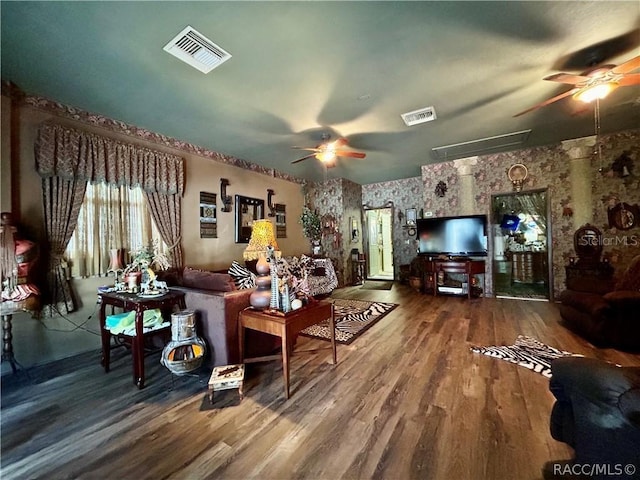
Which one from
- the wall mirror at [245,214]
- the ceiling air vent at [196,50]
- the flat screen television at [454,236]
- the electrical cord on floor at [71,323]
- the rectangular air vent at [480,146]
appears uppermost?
the ceiling air vent at [196,50]

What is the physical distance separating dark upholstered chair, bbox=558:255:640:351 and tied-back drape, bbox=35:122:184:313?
17.7 feet

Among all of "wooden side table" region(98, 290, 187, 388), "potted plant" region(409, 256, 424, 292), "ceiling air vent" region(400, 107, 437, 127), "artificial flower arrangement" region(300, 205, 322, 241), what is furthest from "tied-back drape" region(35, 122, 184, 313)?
"potted plant" region(409, 256, 424, 292)

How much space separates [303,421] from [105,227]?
3175 mm

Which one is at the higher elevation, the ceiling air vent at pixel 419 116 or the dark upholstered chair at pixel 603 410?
the ceiling air vent at pixel 419 116

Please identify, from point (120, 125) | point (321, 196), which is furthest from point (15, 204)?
point (321, 196)

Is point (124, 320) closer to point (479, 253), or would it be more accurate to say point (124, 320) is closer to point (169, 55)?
point (169, 55)

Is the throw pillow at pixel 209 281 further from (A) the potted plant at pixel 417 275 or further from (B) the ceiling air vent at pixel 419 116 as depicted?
(A) the potted plant at pixel 417 275

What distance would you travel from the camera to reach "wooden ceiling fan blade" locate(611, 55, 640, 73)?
6.45 feet

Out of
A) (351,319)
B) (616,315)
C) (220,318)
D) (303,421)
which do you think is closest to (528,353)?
(616,315)

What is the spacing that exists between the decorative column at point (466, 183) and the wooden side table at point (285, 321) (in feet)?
13.9

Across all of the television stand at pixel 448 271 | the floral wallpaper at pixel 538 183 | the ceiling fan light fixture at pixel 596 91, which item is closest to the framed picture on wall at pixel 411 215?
the floral wallpaper at pixel 538 183

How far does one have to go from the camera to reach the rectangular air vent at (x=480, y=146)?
397 centimetres

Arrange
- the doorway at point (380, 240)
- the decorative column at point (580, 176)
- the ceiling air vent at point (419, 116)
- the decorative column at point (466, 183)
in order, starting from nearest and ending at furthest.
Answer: the ceiling air vent at point (419, 116) < the decorative column at point (580, 176) < the decorative column at point (466, 183) < the doorway at point (380, 240)

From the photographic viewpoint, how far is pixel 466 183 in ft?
16.7
